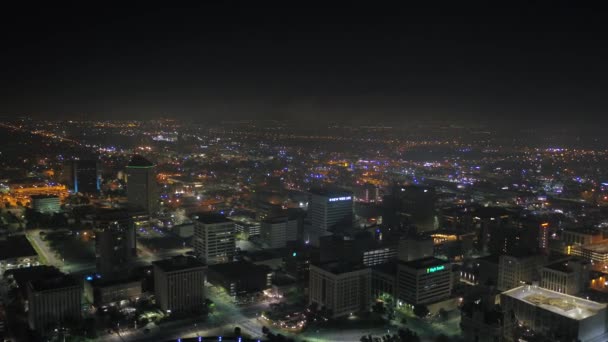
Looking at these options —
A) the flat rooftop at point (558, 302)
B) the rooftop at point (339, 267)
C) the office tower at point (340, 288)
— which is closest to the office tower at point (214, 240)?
the office tower at point (340, 288)

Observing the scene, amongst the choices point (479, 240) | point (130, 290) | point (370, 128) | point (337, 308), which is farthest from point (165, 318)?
point (370, 128)

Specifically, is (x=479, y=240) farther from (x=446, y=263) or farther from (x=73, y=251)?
(x=73, y=251)

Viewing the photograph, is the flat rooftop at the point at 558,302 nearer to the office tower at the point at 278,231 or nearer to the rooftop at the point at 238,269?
the rooftop at the point at 238,269

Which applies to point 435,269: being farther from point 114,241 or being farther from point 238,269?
point 114,241

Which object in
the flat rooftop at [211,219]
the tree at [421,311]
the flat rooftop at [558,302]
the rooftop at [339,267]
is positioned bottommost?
the tree at [421,311]

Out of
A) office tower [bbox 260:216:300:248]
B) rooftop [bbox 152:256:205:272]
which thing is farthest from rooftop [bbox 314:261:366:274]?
office tower [bbox 260:216:300:248]

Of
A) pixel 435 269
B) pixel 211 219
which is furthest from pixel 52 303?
pixel 435 269
